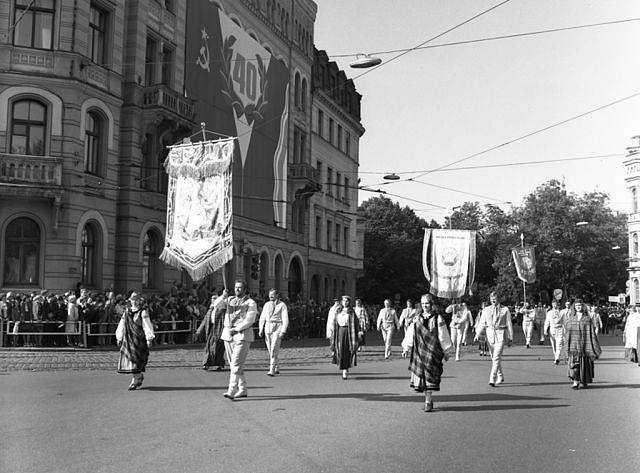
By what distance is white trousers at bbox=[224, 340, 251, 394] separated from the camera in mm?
12609

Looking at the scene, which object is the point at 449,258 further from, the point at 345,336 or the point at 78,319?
the point at 78,319

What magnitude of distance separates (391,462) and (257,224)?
3387cm

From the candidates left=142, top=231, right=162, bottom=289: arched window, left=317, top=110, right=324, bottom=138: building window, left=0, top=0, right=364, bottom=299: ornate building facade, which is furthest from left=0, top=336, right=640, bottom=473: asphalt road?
left=317, top=110, right=324, bottom=138: building window

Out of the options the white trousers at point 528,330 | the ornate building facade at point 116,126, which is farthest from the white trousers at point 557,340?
the ornate building facade at point 116,126

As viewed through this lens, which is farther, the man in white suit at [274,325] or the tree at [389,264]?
the tree at [389,264]

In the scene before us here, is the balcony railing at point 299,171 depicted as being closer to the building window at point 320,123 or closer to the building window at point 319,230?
the building window at point 319,230

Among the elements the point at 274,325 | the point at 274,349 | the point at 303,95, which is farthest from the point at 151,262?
the point at 303,95

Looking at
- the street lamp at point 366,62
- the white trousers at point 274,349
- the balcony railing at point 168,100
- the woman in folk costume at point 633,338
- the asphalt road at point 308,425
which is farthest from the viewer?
the balcony railing at point 168,100

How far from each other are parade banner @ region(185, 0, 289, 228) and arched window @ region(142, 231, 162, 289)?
19.0 feet

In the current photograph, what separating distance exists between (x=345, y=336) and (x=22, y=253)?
14109 mm

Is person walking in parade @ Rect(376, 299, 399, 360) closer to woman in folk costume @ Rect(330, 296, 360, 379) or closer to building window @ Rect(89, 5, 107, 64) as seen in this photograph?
woman in folk costume @ Rect(330, 296, 360, 379)

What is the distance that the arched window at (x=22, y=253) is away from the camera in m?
26.3

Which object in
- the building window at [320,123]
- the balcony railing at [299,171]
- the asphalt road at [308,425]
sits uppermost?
the building window at [320,123]

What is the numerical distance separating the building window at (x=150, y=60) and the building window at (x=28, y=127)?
19.6ft
